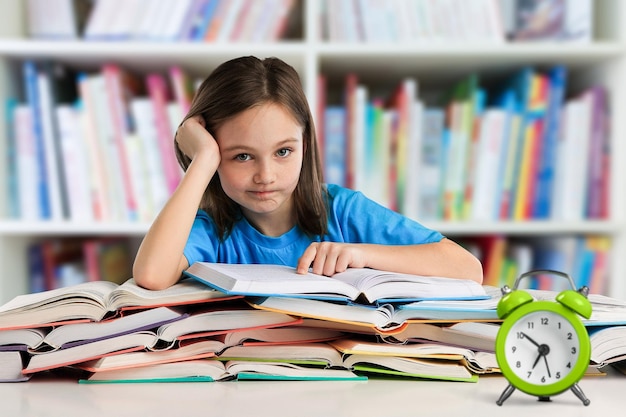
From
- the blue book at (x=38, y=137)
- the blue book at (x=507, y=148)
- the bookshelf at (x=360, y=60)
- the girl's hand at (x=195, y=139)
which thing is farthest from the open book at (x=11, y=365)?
the blue book at (x=507, y=148)

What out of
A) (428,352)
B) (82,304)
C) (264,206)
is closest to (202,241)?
(264,206)

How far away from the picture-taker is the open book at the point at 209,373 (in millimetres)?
691

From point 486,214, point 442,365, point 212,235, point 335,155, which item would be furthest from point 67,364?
point 486,214

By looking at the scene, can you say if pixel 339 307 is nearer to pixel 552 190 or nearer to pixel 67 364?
pixel 67 364

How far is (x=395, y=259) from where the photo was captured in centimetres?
97

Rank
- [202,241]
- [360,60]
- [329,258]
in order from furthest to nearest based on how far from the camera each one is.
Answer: [360,60] → [202,241] → [329,258]

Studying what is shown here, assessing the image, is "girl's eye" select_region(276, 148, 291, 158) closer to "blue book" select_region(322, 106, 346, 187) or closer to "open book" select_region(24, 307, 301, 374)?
"open book" select_region(24, 307, 301, 374)

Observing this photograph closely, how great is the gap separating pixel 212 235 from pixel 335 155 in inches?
25.4

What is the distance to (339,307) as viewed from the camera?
0.70 meters

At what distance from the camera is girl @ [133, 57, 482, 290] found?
946 mm

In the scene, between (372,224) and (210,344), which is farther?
(372,224)

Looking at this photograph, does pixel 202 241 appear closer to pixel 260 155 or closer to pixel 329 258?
pixel 260 155

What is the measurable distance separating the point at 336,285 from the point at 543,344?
20 cm

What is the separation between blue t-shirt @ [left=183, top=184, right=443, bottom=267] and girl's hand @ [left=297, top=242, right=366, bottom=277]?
0.96ft
